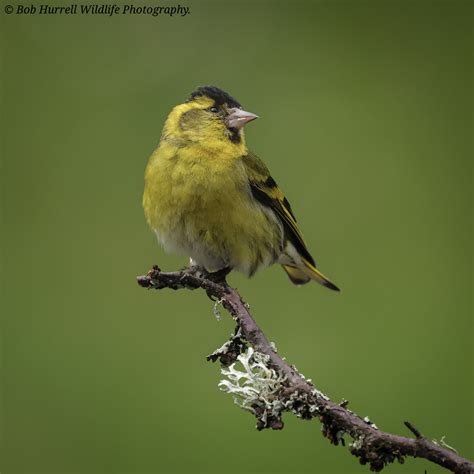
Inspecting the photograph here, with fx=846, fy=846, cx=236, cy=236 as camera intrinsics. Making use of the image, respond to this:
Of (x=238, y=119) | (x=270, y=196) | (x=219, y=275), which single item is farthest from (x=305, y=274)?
(x=219, y=275)

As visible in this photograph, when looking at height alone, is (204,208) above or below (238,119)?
below

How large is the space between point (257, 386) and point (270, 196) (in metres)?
2.18

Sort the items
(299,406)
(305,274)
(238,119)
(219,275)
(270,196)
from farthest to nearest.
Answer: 1. (305,274)
2. (270,196)
3. (238,119)
4. (219,275)
5. (299,406)

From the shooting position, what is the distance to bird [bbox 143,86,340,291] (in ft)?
12.3

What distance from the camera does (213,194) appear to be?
3732mm

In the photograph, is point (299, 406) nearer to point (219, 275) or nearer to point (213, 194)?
point (219, 275)

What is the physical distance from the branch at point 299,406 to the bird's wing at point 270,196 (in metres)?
1.70

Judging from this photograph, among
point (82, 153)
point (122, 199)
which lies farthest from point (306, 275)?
point (82, 153)

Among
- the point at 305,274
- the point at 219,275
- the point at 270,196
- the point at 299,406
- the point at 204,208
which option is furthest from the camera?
the point at 305,274

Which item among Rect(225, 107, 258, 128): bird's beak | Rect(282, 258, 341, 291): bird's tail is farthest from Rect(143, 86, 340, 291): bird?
Rect(282, 258, 341, 291): bird's tail

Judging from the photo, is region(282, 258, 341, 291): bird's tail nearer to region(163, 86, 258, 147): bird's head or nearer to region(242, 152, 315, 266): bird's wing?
region(242, 152, 315, 266): bird's wing

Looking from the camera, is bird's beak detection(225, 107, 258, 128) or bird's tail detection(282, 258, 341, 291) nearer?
bird's beak detection(225, 107, 258, 128)

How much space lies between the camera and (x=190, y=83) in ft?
20.5

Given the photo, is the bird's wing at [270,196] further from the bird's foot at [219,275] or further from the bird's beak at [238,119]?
the bird's foot at [219,275]
